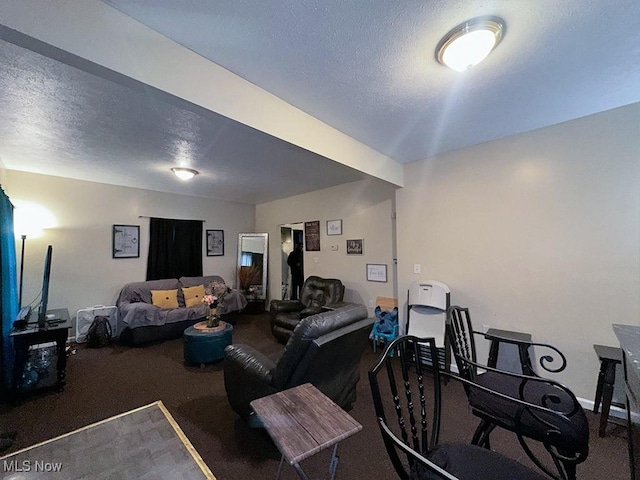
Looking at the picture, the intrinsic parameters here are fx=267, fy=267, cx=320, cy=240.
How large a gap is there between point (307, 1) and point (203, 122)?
1.46 metres

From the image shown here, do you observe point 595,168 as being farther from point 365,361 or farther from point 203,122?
point 203,122

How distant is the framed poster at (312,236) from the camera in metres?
5.17

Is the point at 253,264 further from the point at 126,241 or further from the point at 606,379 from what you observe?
the point at 606,379

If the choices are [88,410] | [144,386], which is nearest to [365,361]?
[144,386]

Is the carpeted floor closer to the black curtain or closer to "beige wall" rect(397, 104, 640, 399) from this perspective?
"beige wall" rect(397, 104, 640, 399)

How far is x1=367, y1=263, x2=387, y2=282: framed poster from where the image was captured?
163 inches

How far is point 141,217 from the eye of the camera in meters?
4.93

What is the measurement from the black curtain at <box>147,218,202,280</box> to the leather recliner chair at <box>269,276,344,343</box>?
2.18 metres

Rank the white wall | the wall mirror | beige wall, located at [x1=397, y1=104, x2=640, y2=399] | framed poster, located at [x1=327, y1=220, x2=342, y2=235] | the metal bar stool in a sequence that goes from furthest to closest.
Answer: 1. the wall mirror
2. framed poster, located at [x1=327, y1=220, x2=342, y2=235]
3. the white wall
4. beige wall, located at [x1=397, y1=104, x2=640, y2=399]
5. the metal bar stool

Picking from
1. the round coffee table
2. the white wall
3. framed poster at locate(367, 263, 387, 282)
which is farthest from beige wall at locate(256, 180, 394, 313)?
the white wall

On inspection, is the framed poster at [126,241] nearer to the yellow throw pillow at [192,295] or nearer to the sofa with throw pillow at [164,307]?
the sofa with throw pillow at [164,307]

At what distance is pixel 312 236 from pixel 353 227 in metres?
1.02

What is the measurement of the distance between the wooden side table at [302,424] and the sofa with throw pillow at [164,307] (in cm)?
278

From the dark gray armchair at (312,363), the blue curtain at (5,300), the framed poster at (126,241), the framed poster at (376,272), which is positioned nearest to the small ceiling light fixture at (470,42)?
the dark gray armchair at (312,363)
